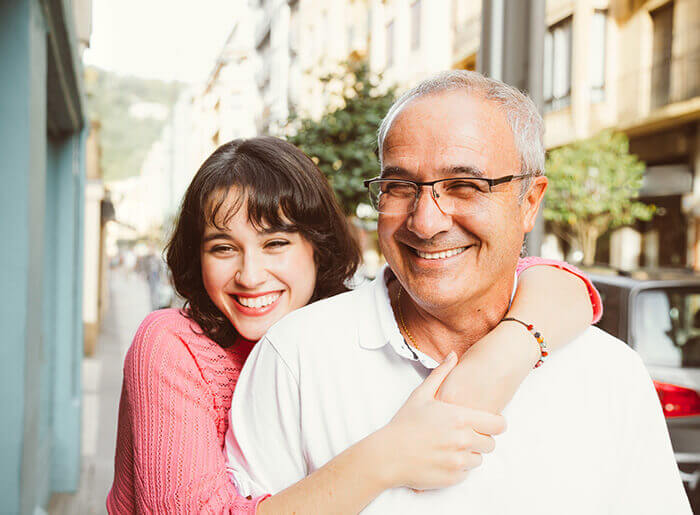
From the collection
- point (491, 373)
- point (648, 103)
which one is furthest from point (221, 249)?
point (648, 103)

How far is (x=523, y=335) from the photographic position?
4.78 ft

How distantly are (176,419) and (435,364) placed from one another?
23.6 inches

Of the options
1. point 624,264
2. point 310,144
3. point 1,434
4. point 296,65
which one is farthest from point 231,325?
point 296,65

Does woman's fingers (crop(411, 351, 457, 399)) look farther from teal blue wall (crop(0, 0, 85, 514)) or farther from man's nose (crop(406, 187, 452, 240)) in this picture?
teal blue wall (crop(0, 0, 85, 514))

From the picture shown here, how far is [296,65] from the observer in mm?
24031

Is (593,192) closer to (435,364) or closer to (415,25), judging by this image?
(435,364)

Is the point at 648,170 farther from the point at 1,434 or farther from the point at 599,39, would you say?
the point at 1,434

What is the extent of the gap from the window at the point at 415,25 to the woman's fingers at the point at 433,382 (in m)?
12.1

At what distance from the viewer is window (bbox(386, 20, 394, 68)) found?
14805 millimetres

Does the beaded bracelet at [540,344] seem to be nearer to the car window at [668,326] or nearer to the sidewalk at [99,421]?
the car window at [668,326]

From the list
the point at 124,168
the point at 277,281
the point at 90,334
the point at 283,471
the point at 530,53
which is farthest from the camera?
the point at 124,168

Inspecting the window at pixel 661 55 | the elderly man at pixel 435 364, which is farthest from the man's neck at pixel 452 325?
the window at pixel 661 55

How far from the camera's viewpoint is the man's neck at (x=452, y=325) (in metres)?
1.56

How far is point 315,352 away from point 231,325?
0.56 m
